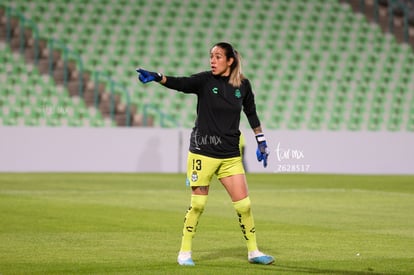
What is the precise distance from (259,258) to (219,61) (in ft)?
6.33

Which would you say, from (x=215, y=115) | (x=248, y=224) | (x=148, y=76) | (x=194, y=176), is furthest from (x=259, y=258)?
(x=148, y=76)

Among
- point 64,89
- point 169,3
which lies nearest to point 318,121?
point 169,3

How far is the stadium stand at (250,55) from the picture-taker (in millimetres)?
29641

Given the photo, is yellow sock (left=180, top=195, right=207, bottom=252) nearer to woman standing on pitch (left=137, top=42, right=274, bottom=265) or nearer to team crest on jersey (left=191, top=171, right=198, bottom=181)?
woman standing on pitch (left=137, top=42, right=274, bottom=265)

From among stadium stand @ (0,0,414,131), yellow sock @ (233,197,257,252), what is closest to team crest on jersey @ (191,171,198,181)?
yellow sock @ (233,197,257,252)

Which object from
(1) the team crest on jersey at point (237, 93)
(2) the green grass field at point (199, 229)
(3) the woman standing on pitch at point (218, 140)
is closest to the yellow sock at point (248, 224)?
(3) the woman standing on pitch at point (218, 140)

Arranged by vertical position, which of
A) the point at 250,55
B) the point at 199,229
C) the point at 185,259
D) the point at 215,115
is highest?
the point at 250,55

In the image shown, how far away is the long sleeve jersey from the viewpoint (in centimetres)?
930

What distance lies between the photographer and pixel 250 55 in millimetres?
31766

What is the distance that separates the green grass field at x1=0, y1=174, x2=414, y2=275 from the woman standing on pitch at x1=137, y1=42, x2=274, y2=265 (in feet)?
1.43

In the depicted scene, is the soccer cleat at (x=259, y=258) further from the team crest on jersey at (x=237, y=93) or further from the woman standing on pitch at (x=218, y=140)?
the team crest on jersey at (x=237, y=93)

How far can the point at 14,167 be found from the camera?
27.6m

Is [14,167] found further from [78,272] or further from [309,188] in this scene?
[78,272]

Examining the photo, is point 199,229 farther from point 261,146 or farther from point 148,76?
point 148,76
